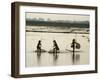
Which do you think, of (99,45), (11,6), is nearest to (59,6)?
(11,6)

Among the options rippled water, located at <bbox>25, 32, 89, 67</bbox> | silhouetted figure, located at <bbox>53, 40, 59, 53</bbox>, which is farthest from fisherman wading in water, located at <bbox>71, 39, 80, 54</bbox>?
silhouetted figure, located at <bbox>53, 40, 59, 53</bbox>

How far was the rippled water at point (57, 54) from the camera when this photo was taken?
6.16 ft

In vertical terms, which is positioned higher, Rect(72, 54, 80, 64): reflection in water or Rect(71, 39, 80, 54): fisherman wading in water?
Rect(71, 39, 80, 54): fisherman wading in water

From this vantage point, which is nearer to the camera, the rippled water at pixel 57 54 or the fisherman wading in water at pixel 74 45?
the rippled water at pixel 57 54

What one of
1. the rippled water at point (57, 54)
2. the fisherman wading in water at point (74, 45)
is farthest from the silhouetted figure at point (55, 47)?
the fisherman wading in water at point (74, 45)

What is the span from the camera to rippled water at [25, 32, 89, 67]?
188 centimetres

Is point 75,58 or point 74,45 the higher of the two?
point 74,45

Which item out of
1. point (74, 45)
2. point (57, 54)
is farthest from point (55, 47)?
point (74, 45)

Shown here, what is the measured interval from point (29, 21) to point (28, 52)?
0.78 ft

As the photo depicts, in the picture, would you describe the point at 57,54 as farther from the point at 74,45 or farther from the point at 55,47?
the point at 74,45

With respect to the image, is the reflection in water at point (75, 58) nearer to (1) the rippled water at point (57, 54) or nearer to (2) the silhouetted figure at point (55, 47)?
(1) the rippled water at point (57, 54)

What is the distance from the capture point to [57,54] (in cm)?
197

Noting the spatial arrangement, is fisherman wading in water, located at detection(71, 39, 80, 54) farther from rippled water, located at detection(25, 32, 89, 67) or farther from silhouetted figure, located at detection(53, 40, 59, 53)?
silhouetted figure, located at detection(53, 40, 59, 53)

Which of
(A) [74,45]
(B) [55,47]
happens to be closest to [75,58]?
(A) [74,45]
